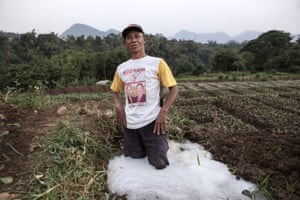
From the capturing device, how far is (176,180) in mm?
1679

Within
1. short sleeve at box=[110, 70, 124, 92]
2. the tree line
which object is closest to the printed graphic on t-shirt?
short sleeve at box=[110, 70, 124, 92]

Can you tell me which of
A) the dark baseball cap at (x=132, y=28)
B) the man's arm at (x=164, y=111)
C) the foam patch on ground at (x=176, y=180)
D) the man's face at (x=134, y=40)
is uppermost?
the dark baseball cap at (x=132, y=28)

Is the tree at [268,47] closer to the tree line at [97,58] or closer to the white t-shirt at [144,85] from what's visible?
the tree line at [97,58]

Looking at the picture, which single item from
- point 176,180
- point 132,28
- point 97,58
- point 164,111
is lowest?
point 176,180

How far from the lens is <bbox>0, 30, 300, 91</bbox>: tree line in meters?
12.3

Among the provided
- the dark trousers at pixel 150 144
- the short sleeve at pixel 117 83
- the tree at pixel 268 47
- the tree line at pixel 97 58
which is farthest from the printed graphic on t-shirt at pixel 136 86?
the tree at pixel 268 47

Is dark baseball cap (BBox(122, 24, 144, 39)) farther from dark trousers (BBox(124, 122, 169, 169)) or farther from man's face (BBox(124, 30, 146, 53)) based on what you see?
dark trousers (BBox(124, 122, 169, 169))

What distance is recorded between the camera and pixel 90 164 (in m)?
1.83

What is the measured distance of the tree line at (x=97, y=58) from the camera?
40.4 ft

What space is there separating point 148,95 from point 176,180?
0.76m

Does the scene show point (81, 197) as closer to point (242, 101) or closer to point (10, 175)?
point (10, 175)

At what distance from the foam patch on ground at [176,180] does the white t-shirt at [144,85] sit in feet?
1.35

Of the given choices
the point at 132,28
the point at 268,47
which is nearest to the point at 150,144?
the point at 132,28

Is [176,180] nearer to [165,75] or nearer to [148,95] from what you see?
[148,95]
